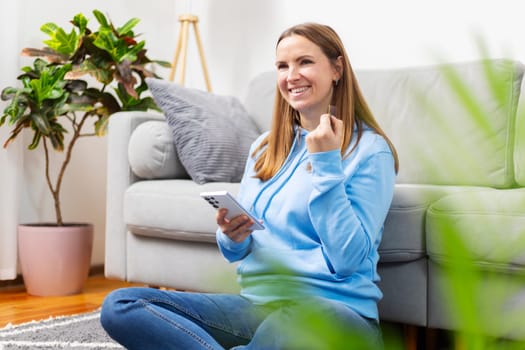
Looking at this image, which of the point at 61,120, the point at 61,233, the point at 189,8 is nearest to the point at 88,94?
the point at 61,120

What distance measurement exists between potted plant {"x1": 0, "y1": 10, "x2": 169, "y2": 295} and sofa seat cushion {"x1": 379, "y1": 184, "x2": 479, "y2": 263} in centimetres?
153

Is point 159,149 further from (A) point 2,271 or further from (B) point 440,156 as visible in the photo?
(B) point 440,156

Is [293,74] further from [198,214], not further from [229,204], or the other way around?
[198,214]

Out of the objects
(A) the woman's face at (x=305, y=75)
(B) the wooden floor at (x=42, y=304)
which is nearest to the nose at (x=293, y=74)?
(A) the woman's face at (x=305, y=75)

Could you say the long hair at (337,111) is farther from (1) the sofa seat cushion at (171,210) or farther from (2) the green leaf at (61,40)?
(2) the green leaf at (61,40)

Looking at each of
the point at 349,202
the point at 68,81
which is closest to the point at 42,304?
the point at 68,81

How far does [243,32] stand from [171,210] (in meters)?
1.64

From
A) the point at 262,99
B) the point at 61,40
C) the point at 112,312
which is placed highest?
the point at 61,40

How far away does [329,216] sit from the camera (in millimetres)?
1264

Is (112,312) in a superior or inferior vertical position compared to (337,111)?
inferior

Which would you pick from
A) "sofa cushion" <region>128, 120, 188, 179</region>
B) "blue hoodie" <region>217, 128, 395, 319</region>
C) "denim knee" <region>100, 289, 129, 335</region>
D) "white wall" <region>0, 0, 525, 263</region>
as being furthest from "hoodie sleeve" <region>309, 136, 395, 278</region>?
"white wall" <region>0, 0, 525, 263</region>

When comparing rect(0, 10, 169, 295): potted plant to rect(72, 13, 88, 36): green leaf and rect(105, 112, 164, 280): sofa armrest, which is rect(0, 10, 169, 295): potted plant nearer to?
rect(72, 13, 88, 36): green leaf

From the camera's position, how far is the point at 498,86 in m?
0.18

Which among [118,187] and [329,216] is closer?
Result: [329,216]
